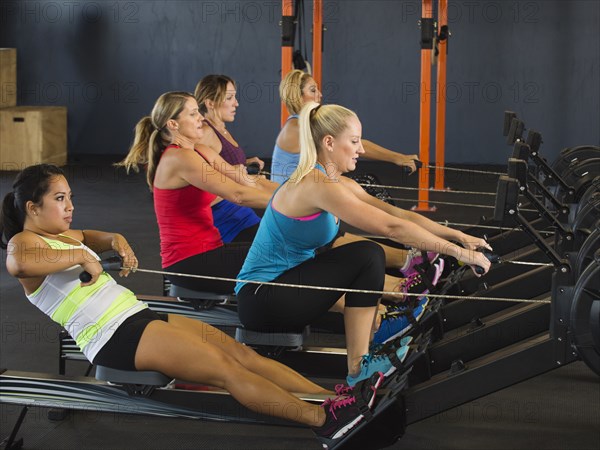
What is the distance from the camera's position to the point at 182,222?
3609 mm

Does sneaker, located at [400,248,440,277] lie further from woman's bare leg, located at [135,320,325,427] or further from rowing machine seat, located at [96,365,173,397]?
rowing machine seat, located at [96,365,173,397]

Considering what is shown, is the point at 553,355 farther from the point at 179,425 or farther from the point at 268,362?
the point at 179,425

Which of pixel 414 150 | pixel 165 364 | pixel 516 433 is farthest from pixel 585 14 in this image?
pixel 165 364

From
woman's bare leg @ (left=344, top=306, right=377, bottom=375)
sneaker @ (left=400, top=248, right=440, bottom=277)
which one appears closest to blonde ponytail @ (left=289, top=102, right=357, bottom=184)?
woman's bare leg @ (left=344, top=306, right=377, bottom=375)

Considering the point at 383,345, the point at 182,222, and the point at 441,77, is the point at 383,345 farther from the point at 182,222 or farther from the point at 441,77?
the point at 441,77

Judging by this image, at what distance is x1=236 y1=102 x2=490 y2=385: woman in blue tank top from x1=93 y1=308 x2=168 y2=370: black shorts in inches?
18.9

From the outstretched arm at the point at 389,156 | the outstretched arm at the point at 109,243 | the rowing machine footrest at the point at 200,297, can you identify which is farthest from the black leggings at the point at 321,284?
the outstretched arm at the point at 389,156

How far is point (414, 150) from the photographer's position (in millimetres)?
10422

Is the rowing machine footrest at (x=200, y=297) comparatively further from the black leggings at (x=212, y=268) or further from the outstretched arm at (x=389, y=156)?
the outstretched arm at (x=389, y=156)

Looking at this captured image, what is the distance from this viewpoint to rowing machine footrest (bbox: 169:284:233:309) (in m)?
3.63

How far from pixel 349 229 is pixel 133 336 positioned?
4.34 metres

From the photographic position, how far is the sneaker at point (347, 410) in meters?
2.73

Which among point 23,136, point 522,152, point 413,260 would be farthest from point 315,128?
point 23,136

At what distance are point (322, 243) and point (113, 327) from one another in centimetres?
74
